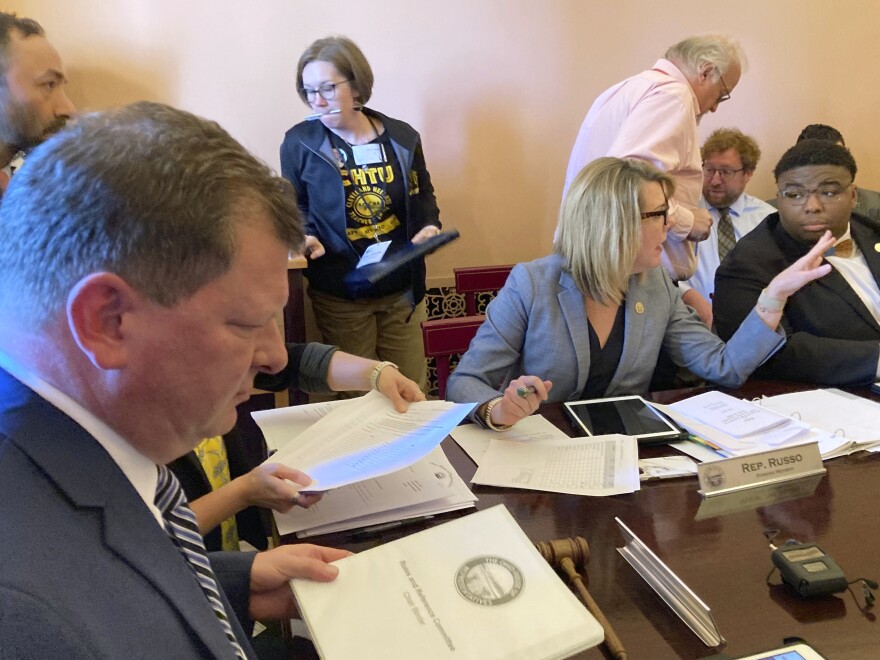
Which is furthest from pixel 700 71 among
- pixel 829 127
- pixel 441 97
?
pixel 829 127

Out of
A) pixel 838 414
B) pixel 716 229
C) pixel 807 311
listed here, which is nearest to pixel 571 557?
pixel 838 414

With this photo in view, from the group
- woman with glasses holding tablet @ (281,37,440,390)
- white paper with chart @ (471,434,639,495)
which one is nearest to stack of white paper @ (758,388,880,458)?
white paper with chart @ (471,434,639,495)

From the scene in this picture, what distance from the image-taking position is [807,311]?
6.13 feet

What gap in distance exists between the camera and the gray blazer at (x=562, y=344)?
5.23ft

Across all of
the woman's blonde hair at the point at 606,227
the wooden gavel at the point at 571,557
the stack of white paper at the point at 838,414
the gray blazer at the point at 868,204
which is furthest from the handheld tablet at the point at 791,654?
the gray blazer at the point at 868,204

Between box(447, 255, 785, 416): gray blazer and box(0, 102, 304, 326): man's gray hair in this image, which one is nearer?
box(0, 102, 304, 326): man's gray hair

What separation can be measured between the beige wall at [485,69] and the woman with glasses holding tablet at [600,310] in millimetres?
1552

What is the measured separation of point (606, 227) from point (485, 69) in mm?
1761

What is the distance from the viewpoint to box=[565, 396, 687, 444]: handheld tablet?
4.20 ft

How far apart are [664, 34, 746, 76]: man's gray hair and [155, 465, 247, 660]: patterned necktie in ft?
7.44

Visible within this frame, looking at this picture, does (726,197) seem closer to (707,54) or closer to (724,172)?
(724,172)

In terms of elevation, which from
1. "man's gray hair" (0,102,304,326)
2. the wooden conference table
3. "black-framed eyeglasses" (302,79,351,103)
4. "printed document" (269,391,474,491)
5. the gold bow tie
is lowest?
the wooden conference table

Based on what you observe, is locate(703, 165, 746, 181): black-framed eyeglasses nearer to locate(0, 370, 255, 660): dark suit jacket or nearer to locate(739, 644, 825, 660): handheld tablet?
locate(739, 644, 825, 660): handheld tablet

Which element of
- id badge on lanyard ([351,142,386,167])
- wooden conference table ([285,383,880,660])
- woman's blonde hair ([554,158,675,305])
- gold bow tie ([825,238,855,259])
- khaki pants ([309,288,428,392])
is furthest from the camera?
khaki pants ([309,288,428,392])
